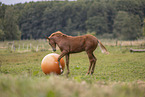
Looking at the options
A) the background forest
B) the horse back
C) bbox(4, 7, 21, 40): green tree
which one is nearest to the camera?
the horse back

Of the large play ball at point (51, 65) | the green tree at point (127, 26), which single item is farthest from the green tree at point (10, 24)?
the large play ball at point (51, 65)

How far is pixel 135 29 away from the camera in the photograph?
61.2m

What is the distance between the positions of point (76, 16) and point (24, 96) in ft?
273

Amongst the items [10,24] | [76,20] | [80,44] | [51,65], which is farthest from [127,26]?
[51,65]

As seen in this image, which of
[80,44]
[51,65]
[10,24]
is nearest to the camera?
[51,65]

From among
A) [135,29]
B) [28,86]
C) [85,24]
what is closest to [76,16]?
[85,24]

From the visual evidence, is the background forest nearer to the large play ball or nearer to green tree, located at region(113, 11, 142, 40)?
green tree, located at region(113, 11, 142, 40)

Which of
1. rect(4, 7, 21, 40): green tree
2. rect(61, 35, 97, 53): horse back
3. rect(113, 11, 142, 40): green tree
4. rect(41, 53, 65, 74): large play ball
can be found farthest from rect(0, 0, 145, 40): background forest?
rect(41, 53, 65, 74): large play ball

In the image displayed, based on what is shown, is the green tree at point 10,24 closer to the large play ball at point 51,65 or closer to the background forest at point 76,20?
the background forest at point 76,20

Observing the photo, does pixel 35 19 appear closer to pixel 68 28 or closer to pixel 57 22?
pixel 57 22

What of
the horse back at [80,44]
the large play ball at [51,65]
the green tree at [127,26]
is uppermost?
the green tree at [127,26]

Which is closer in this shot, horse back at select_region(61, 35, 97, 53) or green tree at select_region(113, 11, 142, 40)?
horse back at select_region(61, 35, 97, 53)

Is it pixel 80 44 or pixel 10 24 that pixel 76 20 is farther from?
pixel 80 44

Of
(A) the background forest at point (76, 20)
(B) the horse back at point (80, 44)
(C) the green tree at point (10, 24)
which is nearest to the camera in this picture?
(B) the horse back at point (80, 44)
